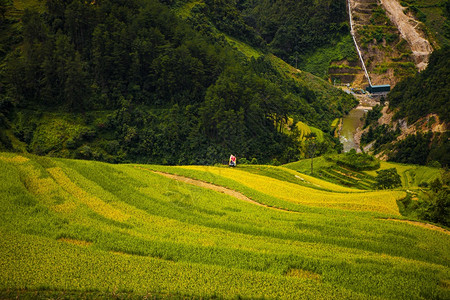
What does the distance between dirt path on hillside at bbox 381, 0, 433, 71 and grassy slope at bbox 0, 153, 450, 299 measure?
459 ft

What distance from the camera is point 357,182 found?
62812 millimetres

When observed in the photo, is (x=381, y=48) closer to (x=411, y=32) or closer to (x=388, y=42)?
(x=388, y=42)

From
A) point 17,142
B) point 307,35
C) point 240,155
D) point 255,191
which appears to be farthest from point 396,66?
point 17,142

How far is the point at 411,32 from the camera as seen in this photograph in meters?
148

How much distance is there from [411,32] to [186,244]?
548 ft

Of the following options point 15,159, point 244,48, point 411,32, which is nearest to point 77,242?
point 15,159

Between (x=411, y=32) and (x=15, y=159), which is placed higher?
(x=411, y=32)

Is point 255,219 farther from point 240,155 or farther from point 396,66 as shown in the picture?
point 396,66

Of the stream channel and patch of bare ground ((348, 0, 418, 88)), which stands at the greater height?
patch of bare ground ((348, 0, 418, 88))

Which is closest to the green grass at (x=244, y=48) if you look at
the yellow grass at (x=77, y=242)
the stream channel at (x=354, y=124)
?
the stream channel at (x=354, y=124)

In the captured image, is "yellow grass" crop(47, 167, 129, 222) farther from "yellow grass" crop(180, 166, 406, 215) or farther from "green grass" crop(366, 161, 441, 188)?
"green grass" crop(366, 161, 441, 188)

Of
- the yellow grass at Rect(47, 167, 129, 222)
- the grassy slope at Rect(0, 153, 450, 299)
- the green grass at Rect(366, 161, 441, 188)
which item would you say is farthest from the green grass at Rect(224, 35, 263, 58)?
the yellow grass at Rect(47, 167, 129, 222)

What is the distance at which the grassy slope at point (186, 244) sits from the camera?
16188 mm

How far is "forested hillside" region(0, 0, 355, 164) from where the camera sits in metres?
60.8
